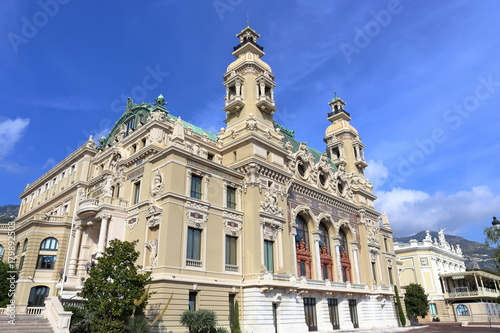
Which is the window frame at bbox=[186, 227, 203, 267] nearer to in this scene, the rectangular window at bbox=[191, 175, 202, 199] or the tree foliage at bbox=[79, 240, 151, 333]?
the rectangular window at bbox=[191, 175, 202, 199]

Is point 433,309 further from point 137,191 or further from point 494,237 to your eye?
point 137,191

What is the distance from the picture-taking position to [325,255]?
43.0 m

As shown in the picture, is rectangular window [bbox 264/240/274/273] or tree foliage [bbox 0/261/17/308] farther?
tree foliage [bbox 0/261/17/308]

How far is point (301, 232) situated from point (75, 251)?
75.8ft

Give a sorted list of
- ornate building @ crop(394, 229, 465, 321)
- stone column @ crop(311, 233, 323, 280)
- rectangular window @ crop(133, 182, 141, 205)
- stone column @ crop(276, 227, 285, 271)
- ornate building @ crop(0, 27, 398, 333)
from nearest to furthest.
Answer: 1. ornate building @ crop(0, 27, 398, 333)
2. rectangular window @ crop(133, 182, 141, 205)
3. stone column @ crop(276, 227, 285, 271)
4. stone column @ crop(311, 233, 323, 280)
5. ornate building @ crop(394, 229, 465, 321)

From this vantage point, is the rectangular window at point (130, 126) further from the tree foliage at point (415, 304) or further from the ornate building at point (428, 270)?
the ornate building at point (428, 270)

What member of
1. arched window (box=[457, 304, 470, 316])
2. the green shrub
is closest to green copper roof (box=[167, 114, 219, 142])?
the green shrub

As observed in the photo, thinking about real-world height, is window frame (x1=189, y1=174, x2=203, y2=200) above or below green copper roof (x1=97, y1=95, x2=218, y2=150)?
below

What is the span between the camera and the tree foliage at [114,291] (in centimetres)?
2208

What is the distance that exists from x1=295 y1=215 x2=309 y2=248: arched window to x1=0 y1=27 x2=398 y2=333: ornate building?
0.39ft

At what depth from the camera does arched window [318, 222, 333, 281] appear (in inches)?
1674

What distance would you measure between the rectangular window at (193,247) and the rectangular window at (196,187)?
9.86 ft

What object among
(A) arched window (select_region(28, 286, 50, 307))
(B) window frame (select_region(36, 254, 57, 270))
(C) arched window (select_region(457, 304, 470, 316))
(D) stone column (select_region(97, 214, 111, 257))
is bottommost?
(C) arched window (select_region(457, 304, 470, 316))

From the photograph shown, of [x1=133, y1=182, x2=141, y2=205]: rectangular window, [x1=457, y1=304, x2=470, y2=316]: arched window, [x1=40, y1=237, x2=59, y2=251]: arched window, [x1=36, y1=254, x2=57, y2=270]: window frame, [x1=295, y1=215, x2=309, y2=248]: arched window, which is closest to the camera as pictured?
[x1=133, y1=182, x2=141, y2=205]: rectangular window
